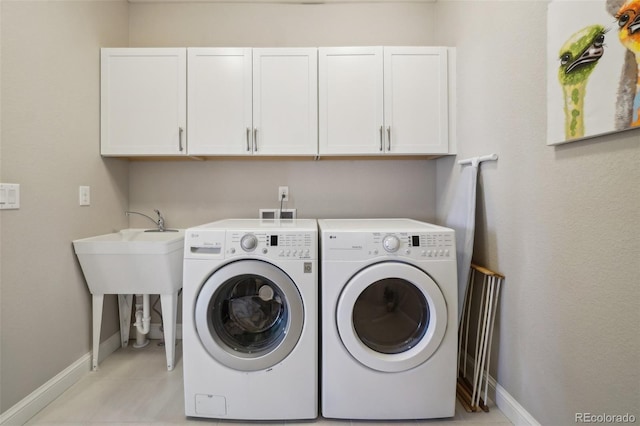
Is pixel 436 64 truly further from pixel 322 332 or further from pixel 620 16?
pixel 322 332

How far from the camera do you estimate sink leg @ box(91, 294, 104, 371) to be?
1.88 metres

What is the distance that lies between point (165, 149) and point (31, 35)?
0.80m

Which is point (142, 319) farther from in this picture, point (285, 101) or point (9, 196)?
point (285, 101)

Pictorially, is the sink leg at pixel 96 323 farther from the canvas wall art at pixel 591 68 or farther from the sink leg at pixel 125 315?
the canvas wall art at pixel 591 68

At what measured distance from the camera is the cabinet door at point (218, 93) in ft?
6.56

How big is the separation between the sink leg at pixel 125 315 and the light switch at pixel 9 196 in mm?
990

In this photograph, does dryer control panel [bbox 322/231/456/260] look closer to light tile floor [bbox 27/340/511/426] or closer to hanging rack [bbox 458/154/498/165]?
hanging rack [bbox 458/154/498/165]

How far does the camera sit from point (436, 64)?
2.02 meters

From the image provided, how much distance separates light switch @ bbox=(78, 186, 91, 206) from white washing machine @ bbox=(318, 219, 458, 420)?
153cm

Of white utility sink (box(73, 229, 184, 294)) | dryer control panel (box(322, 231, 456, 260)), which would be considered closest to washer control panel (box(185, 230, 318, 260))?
dryer control panel (box(322, 231, 456, 260))

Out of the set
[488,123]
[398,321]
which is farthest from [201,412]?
[488,123]

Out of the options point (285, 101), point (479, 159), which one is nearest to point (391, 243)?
point (479, 159)

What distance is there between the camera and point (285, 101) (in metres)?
2.01

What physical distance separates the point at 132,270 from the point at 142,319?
0.47 meters
